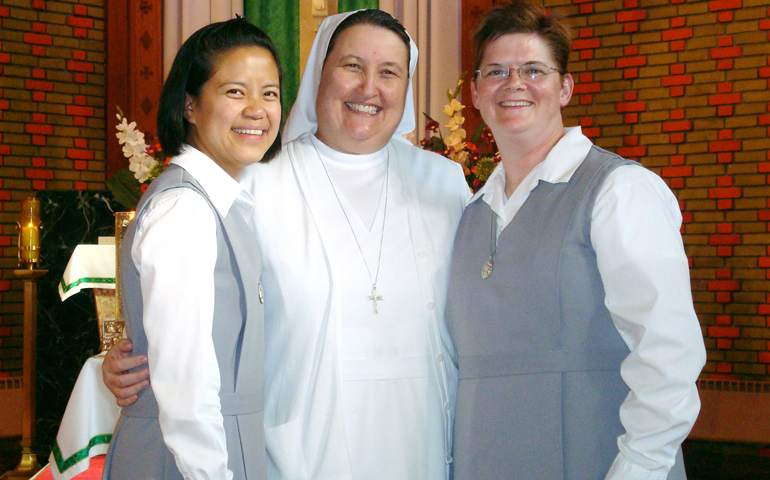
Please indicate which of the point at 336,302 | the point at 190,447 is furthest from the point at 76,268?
the point at 190,447

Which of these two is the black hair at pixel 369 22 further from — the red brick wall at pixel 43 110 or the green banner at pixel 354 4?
the red brick wall at pixel 43 110

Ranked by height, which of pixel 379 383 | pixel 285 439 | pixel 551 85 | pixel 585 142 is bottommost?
pixel 285 439

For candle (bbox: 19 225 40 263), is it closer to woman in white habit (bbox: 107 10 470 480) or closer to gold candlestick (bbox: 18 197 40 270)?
gold candlestick (bbox: 18 197 40 270)

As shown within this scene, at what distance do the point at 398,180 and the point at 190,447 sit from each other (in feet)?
4.26

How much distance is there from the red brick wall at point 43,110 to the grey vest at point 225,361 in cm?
517

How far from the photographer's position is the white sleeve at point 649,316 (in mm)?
1649

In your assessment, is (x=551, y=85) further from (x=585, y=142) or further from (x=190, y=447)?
(x=190, y=447)

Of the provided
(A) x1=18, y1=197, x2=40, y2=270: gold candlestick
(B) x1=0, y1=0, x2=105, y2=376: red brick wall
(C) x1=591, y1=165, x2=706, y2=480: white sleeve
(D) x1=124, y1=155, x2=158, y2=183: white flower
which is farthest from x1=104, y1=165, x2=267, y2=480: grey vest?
(B) x1=0, y1=0, x2=105, y2=376: red brick wall

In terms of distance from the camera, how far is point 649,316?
5.50 ft

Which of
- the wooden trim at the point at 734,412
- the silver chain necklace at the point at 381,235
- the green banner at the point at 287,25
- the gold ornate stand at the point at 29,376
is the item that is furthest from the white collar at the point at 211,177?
the wooden trim at the point at 734,412

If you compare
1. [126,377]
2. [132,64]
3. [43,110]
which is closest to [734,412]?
[126,377]

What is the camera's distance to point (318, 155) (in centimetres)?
252

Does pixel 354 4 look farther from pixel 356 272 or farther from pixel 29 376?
pixel 356 272

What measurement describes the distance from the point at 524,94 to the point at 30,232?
3.79 metres
